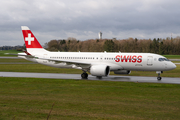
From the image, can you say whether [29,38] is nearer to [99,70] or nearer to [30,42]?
[30,42]

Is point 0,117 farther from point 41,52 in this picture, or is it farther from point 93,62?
point 41,52

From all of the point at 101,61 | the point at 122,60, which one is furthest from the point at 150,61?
the point at 101,61

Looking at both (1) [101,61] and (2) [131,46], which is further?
(2) [131,46]

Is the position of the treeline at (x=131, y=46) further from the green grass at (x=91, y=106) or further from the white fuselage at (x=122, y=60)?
the green grass at (x=91, y=106)

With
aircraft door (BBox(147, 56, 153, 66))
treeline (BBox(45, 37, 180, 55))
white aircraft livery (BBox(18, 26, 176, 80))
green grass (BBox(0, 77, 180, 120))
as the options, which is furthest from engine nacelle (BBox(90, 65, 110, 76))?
treeline (BBox(45, 37, 180, 55))

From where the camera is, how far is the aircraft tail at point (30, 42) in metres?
33.8

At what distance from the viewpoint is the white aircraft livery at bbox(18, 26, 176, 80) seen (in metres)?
27.7

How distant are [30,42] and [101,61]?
11.7m

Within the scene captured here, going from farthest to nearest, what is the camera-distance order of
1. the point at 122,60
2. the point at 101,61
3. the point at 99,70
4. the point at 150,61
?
the point at 101,61 < the point at 122,60 < the point at 150,61 < the point at 99,70

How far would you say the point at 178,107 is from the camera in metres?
13.5

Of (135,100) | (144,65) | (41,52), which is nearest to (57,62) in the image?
(41,52)

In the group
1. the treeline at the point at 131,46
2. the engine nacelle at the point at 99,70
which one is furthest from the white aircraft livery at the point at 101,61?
the treeline at the point at 131,46

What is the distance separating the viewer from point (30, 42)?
34031mm

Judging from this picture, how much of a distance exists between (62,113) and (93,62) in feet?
61.7
